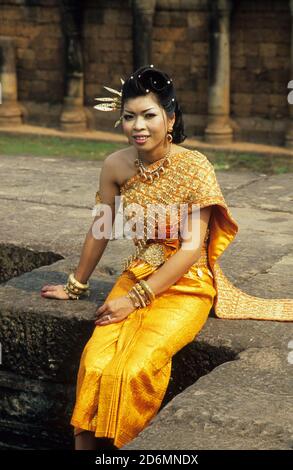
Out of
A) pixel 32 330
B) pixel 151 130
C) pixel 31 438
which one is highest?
pixel 151 130

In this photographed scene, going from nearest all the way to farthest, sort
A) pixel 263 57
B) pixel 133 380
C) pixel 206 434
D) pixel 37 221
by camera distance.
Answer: pixel 206 434
pixel 133 380
pixel 37 221
pixel 263 57

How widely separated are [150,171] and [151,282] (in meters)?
0.48

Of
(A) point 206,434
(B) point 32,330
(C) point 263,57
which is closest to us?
(A) point 206,434

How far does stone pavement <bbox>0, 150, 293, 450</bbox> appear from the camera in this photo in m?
3.57

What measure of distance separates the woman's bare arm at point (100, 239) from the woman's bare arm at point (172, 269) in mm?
403

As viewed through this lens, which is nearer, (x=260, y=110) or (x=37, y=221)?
(x=37, y=221)

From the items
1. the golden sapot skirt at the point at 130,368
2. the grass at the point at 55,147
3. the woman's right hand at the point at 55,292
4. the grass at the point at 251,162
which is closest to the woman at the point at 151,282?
the golden sapot skirt at the point at 130,368

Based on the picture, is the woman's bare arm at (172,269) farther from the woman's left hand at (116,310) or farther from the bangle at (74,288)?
the bangle at (74,288)

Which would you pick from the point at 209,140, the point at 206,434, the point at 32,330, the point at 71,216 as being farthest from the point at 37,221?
the point at 209,140

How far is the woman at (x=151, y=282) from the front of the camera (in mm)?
3896

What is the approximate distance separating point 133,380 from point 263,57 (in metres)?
8.94

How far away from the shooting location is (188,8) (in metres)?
12.6

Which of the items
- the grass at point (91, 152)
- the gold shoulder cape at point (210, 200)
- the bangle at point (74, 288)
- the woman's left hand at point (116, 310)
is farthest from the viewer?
the grass at point (91, 152)

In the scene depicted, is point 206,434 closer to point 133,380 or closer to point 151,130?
point 133,380
